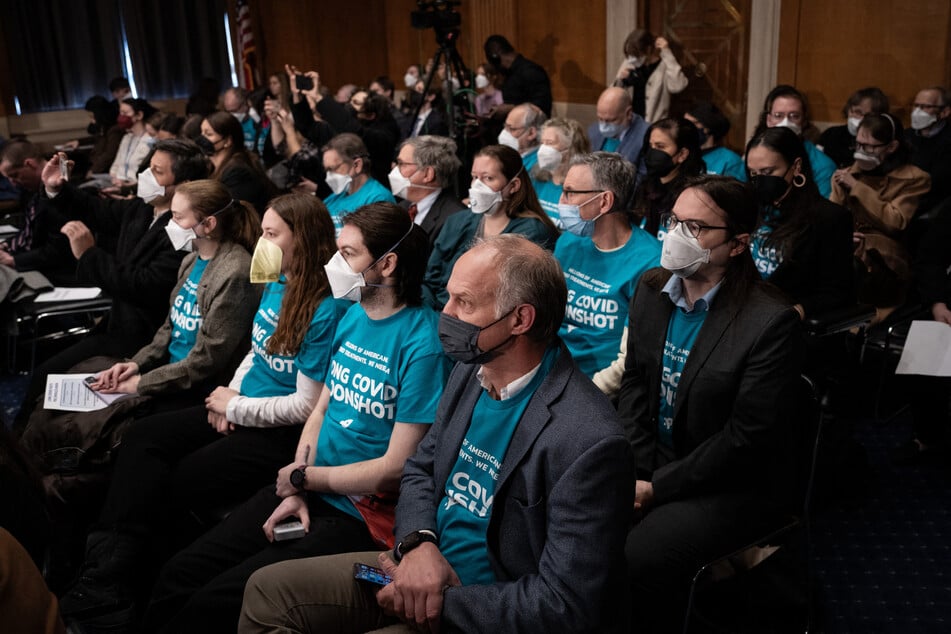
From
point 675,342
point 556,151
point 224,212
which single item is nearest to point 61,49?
point 556,151

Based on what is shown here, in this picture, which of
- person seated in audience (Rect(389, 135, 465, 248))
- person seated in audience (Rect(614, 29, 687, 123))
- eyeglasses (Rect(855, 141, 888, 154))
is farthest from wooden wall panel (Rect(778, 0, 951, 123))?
person seated in audience (Rect(389, 135, 465, 248))

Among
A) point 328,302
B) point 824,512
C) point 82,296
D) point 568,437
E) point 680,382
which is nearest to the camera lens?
point 568,437

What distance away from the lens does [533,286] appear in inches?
73.7

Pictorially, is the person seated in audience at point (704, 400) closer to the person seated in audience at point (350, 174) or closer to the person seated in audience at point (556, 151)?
the person seated in audience at point (556, 151)

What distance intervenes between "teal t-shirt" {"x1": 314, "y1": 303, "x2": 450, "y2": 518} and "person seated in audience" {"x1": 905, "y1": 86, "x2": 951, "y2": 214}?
12.7 ft

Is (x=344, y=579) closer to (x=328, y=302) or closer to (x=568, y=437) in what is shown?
(x=568, y=437)

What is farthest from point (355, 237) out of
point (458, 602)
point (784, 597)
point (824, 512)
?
point (824, 512)

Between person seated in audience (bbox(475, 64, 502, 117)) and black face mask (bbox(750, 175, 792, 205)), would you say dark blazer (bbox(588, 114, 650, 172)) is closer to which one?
black face mask (bbox(750, 175, 792, 205))

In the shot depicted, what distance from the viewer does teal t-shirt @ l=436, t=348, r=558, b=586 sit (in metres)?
1.87

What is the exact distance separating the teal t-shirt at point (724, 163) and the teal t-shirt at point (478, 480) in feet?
10.5

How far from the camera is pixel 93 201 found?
511cm

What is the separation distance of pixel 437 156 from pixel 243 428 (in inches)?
77.5

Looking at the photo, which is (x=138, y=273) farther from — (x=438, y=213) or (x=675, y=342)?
(x=675, y=342)

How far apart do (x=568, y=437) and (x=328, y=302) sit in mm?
1295
